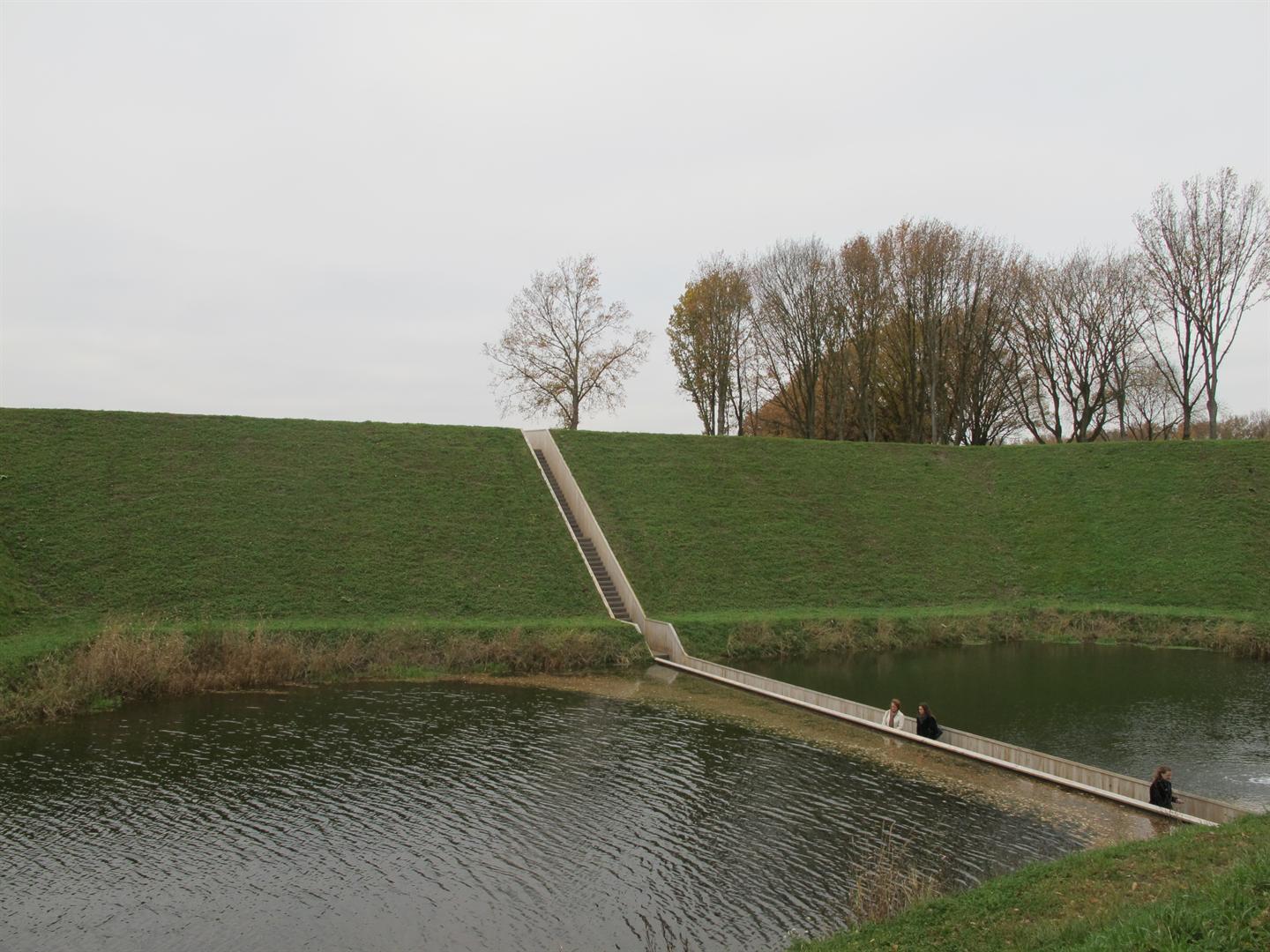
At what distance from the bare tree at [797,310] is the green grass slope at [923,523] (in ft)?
43.5

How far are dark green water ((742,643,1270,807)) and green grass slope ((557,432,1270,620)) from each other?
4842 millimetres

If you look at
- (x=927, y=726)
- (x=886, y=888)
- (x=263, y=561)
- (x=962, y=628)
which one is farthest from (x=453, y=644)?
(x=962, y=628)

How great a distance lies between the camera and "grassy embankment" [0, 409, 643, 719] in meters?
23.5

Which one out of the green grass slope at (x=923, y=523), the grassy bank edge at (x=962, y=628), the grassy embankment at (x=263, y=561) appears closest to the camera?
the grassy embankment at (x=263, y=561)

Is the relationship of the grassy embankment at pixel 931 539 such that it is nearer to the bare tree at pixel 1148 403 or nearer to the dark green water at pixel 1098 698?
the dark green water at pixel 1098 698

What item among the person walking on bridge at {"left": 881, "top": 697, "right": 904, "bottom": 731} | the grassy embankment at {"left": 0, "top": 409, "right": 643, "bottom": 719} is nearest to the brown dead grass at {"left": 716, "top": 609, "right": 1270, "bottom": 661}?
the grassy embankment at {"left": 0, "top": 409, "right": 643, "bottom": 719}

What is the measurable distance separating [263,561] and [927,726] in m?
21.0

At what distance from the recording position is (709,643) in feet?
96.3

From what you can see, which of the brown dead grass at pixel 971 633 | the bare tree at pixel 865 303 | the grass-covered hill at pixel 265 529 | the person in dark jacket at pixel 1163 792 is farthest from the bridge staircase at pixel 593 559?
the bare tree at pixel 865 303

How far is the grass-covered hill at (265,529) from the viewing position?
27.2 m

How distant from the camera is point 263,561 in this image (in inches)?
1170

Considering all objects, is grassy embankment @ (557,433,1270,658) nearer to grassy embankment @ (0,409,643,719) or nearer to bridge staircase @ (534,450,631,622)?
bridge staircase @ (534,450,631,622)

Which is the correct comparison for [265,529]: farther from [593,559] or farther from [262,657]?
[593,559]

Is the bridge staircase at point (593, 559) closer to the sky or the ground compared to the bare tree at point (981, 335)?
closer to the ground
